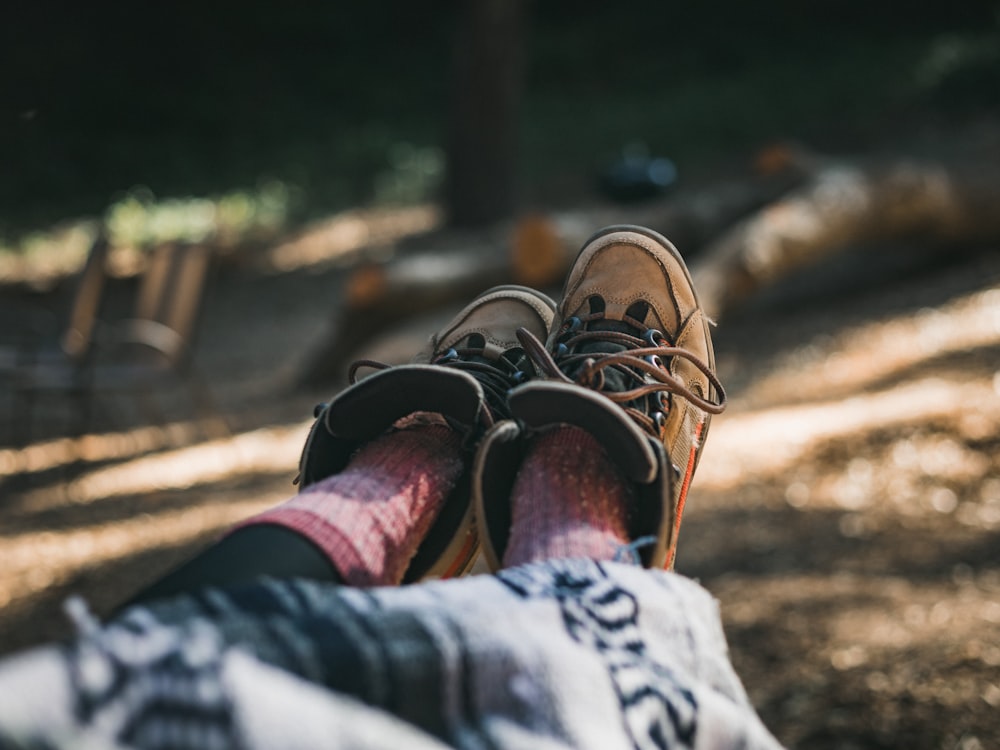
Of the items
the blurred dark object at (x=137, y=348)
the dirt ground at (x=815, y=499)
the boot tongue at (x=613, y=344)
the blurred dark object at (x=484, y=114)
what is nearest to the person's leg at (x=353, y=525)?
the boot tongue at (x=613, y=344)

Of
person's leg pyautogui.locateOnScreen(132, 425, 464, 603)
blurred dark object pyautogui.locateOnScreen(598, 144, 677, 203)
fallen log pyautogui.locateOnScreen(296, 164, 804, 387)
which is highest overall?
blurred dark object pyautogui.locateOnScreen(598, 144, 677, 203)

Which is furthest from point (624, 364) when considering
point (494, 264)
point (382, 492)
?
point (494, 264)

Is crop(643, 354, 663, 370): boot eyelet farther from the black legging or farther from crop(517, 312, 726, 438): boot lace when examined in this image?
the black legging

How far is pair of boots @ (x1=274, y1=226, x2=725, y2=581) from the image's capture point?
45.9 inches

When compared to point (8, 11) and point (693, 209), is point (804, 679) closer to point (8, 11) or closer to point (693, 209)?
point (693, 209)

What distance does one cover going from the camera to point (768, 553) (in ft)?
9.57

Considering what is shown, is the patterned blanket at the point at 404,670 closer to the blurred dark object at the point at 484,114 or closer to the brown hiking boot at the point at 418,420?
the brown hiking boot at the point at 418,420

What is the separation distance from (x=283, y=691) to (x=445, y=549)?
0.51 meters

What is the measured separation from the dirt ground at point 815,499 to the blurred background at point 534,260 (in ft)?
0.04

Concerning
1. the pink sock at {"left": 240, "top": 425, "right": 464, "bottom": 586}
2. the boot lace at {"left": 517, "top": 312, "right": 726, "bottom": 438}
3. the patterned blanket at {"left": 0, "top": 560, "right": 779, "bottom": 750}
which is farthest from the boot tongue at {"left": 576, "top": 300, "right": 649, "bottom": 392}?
the patterned blanket at {"left": 0, "top": 560, "right": 779, "bottom": 750}

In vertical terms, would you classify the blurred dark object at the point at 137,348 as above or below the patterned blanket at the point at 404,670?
above

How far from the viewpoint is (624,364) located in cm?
139

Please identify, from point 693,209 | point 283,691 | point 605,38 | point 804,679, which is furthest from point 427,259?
point 605,38

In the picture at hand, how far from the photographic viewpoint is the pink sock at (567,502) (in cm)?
107
